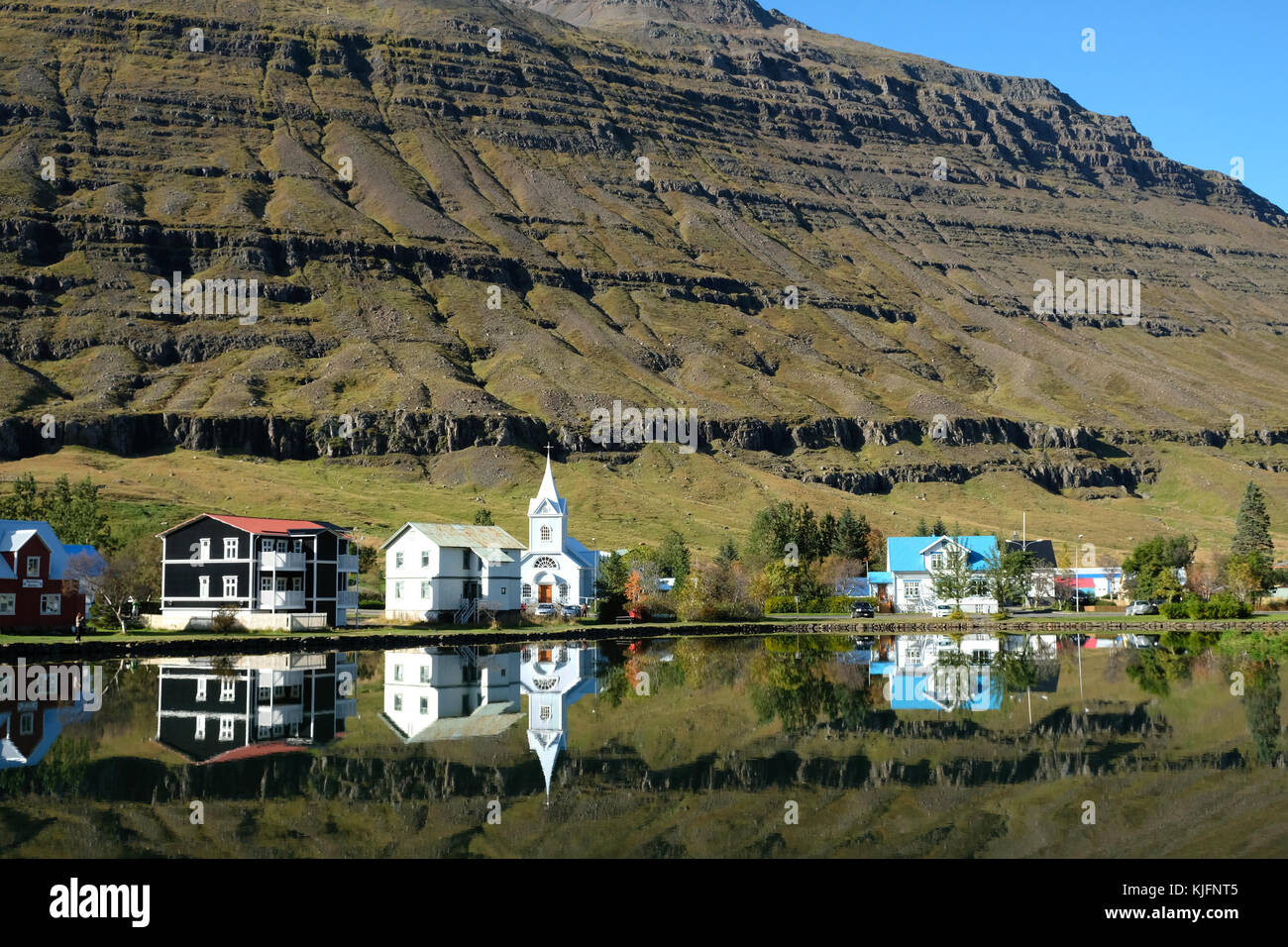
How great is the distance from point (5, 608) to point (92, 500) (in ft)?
83.8

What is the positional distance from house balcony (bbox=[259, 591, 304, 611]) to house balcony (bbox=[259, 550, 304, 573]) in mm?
1280

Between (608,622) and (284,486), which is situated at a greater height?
(284,486)

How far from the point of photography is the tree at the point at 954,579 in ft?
315

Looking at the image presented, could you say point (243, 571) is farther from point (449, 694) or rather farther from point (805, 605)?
point (805, 605)

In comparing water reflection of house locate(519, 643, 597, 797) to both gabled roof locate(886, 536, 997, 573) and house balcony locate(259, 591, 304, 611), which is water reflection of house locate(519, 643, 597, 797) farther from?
gabled roof locate(886, 536, 997, 573)

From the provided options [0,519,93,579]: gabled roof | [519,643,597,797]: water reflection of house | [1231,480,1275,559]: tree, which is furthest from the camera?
[1231,480,1275,559]: tree

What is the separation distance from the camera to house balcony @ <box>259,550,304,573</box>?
68.5 meters

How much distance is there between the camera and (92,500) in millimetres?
85125

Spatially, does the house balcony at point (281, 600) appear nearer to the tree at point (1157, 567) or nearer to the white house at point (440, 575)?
the white house at point (440, 575)

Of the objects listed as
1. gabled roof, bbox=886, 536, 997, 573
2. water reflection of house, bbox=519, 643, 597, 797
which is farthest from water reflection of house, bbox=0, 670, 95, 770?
gabled roof, bbox=886, 536, 997, 573

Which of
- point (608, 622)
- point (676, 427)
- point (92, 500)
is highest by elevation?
point (676, 427)
